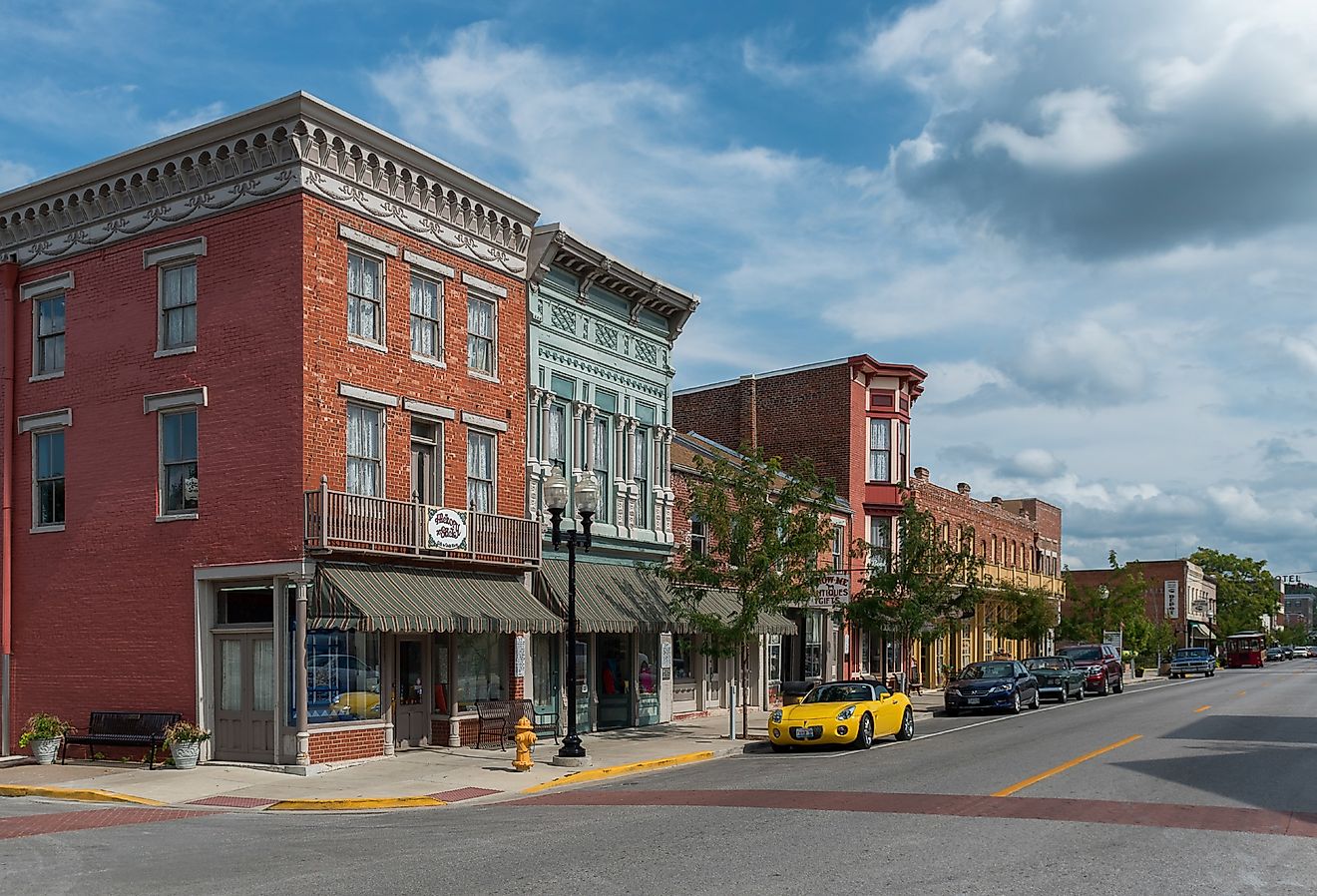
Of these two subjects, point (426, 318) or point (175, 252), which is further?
point (426, 318)

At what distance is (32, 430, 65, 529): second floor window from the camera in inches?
966

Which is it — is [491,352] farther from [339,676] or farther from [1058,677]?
[1058,677]

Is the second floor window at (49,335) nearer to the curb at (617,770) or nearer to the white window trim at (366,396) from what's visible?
the white window trim at (366,396)

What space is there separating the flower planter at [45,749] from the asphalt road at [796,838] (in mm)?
4853

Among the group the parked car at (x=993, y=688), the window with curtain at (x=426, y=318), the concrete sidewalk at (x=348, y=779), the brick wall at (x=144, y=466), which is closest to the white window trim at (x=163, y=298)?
the brick wall at (x=144, y=466)

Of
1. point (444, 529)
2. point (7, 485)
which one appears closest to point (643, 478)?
point (444, 529)

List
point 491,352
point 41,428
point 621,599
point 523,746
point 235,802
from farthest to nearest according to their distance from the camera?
point 621,599, point 491,352, point 41,428, point 523,746, point 235,802

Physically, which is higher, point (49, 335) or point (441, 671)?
point (49, 335)

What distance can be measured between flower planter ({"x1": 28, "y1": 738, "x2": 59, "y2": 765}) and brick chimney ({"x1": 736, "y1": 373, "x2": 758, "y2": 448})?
2772 centimetres

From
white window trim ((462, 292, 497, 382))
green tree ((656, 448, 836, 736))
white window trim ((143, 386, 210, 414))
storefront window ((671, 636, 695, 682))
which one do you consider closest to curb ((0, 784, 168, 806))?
white window trim ((143, 386, 210, 414))

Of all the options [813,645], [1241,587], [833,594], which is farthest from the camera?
[1241,587]

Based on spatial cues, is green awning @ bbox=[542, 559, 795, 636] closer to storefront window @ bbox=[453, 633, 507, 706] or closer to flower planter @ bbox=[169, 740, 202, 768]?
storefront window @ bbox=[453, 633, 507, 706]

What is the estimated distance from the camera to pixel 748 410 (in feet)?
153

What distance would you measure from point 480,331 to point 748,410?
868 inches
